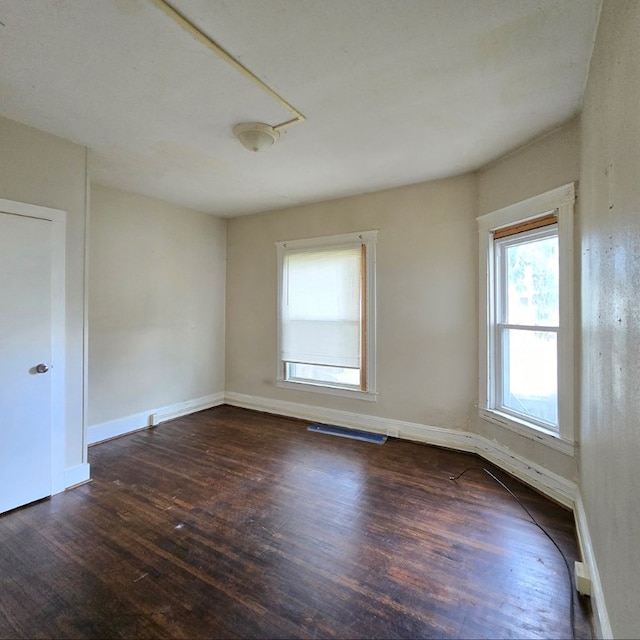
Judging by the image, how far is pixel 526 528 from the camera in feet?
6.95

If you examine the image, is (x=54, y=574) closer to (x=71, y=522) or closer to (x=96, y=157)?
(x=71, y=522)

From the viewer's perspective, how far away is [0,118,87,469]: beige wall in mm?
2367

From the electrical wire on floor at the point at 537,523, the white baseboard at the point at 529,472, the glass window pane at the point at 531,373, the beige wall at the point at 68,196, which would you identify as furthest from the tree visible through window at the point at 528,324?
the beige wall at the point at 68,196

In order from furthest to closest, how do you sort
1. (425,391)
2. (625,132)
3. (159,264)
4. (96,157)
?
1. (159,264)
2. (425,391)
3. (96,157)
4. (625,132)

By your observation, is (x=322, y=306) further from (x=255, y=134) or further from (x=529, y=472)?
(x=529, y=472)

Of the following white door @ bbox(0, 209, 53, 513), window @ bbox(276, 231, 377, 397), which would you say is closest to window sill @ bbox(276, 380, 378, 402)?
window @ bbox(276, 231, 377, 397)

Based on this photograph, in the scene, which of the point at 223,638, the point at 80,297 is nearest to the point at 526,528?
the point at 223,638

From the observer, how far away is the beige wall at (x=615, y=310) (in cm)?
102

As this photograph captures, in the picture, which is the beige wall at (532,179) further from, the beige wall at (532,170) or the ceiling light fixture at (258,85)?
the ceiling light fixture at (258,85)

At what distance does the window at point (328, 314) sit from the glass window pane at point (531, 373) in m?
1.34

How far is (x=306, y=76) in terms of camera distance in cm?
189

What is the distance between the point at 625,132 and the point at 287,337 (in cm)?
372

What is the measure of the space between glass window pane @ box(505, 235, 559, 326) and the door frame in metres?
3.61

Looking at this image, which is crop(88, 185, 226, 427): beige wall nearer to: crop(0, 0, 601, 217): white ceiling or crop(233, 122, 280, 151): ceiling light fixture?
crop(0, 0, 601, 217): white ceiling
